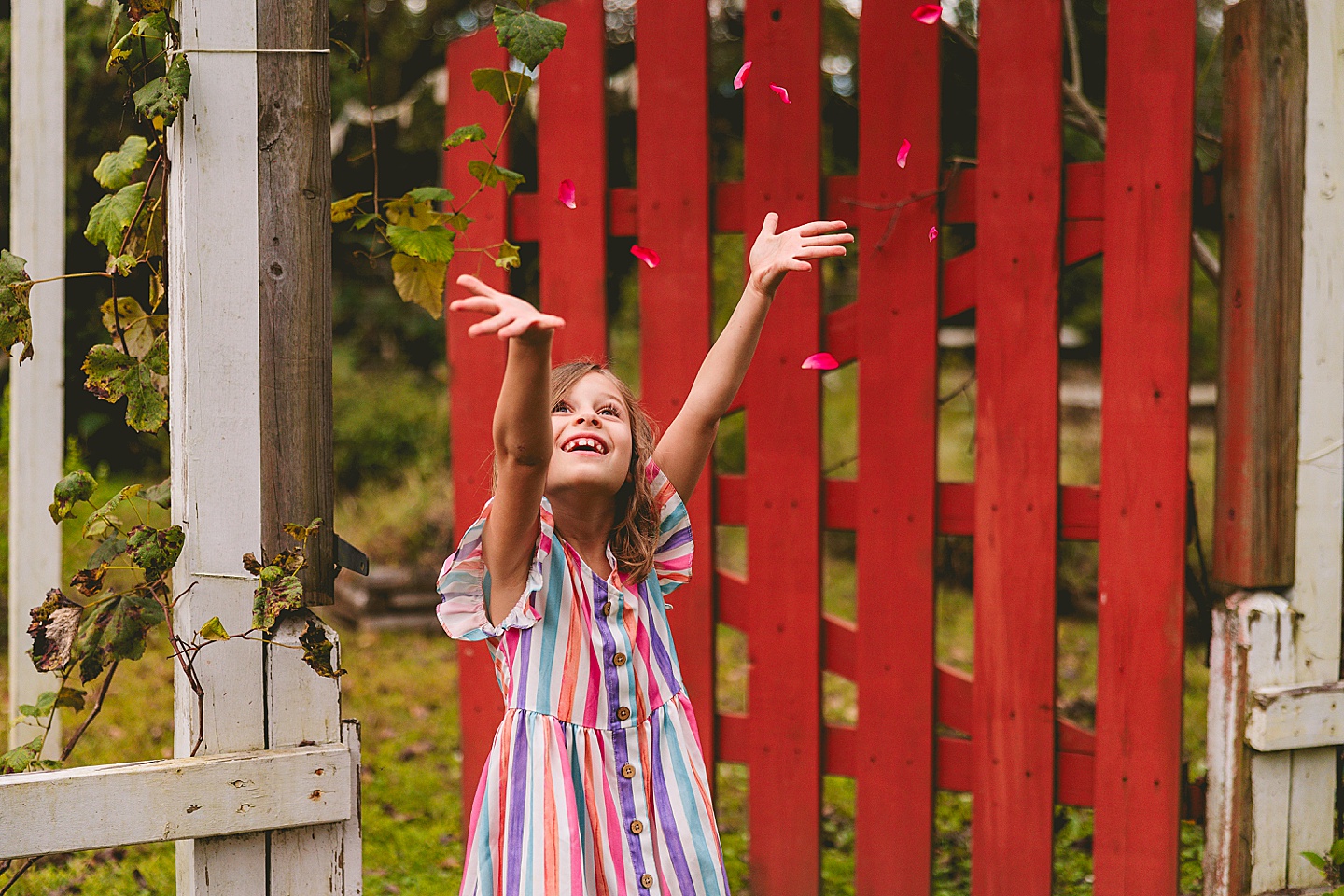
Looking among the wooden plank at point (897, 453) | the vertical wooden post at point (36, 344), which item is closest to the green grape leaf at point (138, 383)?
the vertical wooden post at point (36, 344)

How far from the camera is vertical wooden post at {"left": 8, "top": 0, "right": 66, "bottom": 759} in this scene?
275cm

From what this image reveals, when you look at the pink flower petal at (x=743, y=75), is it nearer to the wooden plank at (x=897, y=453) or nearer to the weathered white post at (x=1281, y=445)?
the wooden plank at (x=897, y=453)

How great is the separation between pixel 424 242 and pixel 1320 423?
6.65 feet

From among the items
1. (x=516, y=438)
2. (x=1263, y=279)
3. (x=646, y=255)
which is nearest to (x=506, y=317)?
(x=516, y=438)

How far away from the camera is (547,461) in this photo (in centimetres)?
175

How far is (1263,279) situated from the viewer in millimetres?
2533

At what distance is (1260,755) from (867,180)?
1.59m

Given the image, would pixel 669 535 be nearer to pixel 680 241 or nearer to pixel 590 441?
pixel 590 441

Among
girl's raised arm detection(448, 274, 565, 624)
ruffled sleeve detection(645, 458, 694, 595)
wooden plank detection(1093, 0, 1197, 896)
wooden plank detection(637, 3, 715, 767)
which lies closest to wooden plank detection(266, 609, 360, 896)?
girl's raised arm detection(448, 274, 565, 624)

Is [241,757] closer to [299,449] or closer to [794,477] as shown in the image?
[299,449]

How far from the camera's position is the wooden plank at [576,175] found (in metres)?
2.81

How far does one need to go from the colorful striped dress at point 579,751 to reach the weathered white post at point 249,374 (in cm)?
28

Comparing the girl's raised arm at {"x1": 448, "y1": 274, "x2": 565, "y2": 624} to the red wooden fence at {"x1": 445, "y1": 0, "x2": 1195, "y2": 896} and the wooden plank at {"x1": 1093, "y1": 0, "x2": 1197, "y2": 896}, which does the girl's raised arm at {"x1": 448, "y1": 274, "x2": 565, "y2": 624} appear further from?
the wooden plank at {"x1": 1093, "y1": 0, "x2": 1197, "y2": 896}

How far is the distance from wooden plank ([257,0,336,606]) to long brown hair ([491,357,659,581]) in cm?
43
